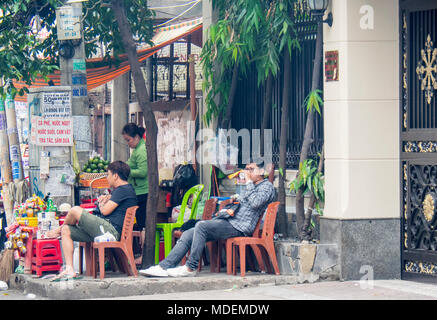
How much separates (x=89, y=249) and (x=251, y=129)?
10.8 feet

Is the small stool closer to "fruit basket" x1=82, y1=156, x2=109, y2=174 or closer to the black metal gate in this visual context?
"fruit basket" x1=82, y1=156, x2=109, y2=174

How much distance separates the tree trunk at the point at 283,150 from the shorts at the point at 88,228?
2.36m

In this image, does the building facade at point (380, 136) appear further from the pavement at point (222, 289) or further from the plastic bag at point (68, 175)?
the plastic bag at point (68, 175)

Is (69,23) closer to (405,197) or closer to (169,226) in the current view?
(169,226)

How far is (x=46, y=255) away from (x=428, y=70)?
487cm

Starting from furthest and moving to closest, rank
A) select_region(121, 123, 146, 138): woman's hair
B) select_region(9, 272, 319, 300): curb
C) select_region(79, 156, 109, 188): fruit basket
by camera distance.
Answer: select_region(79, 156, 109, 188): fruit basket, select_region(121, 123, 146, 138): woman's hair, select_region(9, 272, 319, 300): curb

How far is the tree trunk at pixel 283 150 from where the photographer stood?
11.0 metres

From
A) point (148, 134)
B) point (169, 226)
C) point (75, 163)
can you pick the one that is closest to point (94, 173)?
point (75, 163)

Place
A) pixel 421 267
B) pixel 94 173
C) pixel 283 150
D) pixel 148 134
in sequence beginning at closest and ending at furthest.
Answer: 1. pixel 421 267
2. pixel 148 134
3. pixel 283 150
4. pixel 94 173

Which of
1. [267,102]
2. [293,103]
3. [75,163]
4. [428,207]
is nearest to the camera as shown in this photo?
[428,207]

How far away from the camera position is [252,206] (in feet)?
32.8

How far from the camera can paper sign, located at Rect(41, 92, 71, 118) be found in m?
10.9

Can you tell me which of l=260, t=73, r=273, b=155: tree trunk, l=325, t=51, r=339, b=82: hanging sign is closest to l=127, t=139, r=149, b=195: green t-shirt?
l=260, t=73, r=273, b=155: tree trunk

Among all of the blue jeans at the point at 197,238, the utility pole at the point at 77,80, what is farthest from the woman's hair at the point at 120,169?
the utility pole at the point at 77,80
